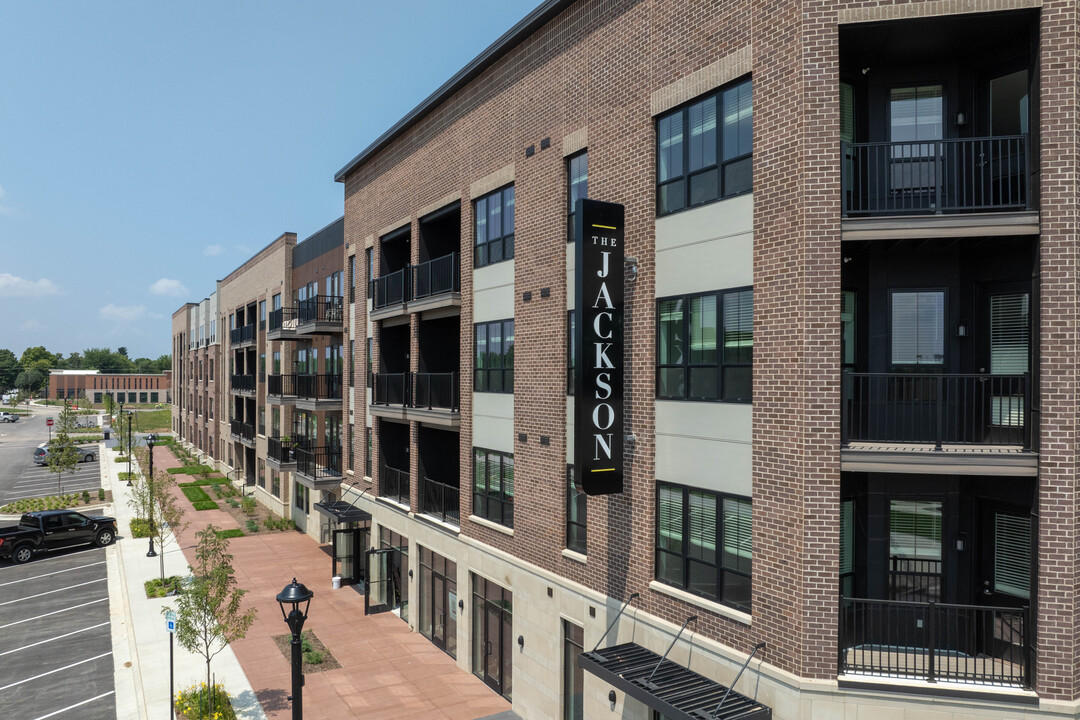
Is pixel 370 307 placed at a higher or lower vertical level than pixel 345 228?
lower

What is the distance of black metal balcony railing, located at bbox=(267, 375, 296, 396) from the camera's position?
1449 inches

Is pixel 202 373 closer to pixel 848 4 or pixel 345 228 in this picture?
pixel 345 228

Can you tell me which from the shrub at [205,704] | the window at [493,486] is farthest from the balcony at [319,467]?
the shrub at [205,704]

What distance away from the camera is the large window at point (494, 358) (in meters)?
18.0

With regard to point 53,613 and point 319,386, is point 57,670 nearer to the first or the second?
point 53,613

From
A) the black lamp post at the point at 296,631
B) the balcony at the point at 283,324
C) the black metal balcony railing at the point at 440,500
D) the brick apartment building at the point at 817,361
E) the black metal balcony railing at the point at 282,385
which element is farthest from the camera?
the black metal balcony railing at the point at 282,385

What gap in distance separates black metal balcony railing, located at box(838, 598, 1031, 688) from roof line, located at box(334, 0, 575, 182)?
45.7 feet

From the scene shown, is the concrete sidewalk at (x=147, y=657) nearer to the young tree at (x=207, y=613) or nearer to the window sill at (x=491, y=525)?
the young tree at (x=207, y=613)

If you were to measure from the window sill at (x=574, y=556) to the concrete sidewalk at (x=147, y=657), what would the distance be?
8.83 metres

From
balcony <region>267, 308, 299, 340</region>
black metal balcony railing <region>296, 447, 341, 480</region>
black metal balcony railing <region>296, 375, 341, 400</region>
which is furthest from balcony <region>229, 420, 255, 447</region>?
black metal balcony railing <region>296, 447, 341, 480</region>

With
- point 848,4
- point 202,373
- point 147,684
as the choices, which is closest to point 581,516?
point 848,4

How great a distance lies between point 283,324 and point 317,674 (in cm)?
2368

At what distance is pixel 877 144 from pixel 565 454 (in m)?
8.92

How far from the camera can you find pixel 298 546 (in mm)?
34125
